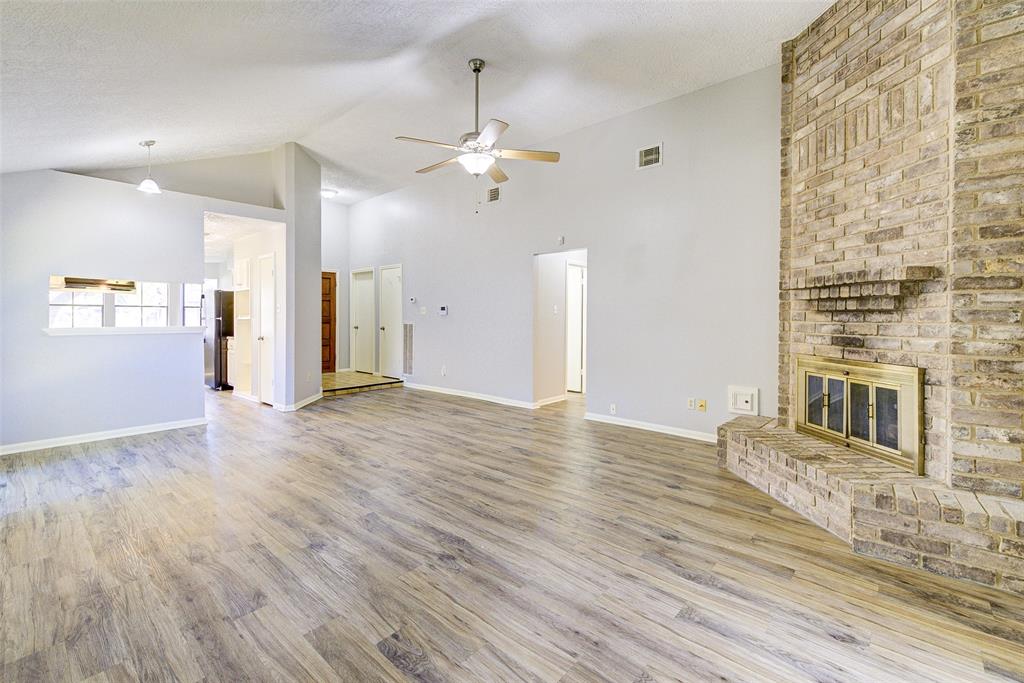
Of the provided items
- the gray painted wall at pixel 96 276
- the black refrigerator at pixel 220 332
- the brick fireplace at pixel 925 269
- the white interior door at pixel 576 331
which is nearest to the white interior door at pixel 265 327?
the gray painted wall at pixel 96 276

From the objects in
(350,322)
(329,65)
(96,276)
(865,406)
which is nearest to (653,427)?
(865,406)

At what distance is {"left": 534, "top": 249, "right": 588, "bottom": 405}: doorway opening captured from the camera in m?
6.10

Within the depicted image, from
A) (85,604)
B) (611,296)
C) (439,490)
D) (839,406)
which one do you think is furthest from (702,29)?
(85,604)

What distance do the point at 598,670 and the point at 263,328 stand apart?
6305 millimetres

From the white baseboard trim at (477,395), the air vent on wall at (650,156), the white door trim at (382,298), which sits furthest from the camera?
the white door trim at (382,298)

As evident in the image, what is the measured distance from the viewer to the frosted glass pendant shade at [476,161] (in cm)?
366

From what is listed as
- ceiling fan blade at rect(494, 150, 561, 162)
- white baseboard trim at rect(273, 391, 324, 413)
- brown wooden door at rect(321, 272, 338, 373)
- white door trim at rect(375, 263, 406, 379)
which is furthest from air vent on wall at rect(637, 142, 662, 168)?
brown wooden door at rect(321, 272, 338, 373)

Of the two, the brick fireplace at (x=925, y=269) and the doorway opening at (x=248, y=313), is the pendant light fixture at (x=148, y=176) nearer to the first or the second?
the doorway opening at (x=248, y=313)

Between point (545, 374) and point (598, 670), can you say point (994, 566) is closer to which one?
point (598, 670)

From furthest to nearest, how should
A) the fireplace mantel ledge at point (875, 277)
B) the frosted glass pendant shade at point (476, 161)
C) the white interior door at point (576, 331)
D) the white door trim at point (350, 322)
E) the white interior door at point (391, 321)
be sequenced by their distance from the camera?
the white door trim at point (350, 322) → the white interior door at point (391, 321) → the white interior door at point (576, 331) → the frosted glass pendant shade at point (476, 161) → the fireplace mantel ledge at point (875, 277)

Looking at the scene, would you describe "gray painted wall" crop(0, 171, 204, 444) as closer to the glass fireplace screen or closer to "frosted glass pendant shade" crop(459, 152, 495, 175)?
"frosted glass pendant shade" crop(459, 152, 495, 175)

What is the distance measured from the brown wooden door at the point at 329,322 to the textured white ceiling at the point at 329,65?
3857mm

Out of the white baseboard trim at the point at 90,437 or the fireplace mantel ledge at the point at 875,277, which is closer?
the fireplace mantel ledge at the point at 875,277

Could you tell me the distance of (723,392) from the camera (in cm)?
439
